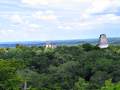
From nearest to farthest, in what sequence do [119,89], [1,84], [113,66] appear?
[119,89] → [1,84] → [113,66]

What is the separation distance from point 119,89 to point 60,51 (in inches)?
2074

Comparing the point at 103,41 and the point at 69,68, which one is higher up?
the point at 103,41

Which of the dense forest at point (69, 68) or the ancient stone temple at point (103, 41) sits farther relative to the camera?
the dense forest at point (69, 68)

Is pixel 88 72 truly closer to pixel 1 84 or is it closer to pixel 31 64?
pixel 31 64

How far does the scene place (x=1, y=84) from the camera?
2083 cm

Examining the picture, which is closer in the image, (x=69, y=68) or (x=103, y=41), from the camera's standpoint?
(x=103, y=41)

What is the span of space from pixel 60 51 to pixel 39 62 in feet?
23.2

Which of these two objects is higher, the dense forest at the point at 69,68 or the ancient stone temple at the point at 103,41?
the ancient stone temple at the point at 103,41

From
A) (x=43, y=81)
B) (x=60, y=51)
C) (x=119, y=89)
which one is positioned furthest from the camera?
(x=60, y=51)

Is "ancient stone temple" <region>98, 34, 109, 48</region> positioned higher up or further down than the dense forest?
higher up

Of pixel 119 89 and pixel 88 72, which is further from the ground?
pixel 119 89

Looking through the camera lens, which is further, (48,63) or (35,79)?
(48,63)

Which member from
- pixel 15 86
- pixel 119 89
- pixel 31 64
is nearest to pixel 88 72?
pixel 31 64

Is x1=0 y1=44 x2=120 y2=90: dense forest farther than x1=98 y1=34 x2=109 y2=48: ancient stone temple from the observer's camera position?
Yes
